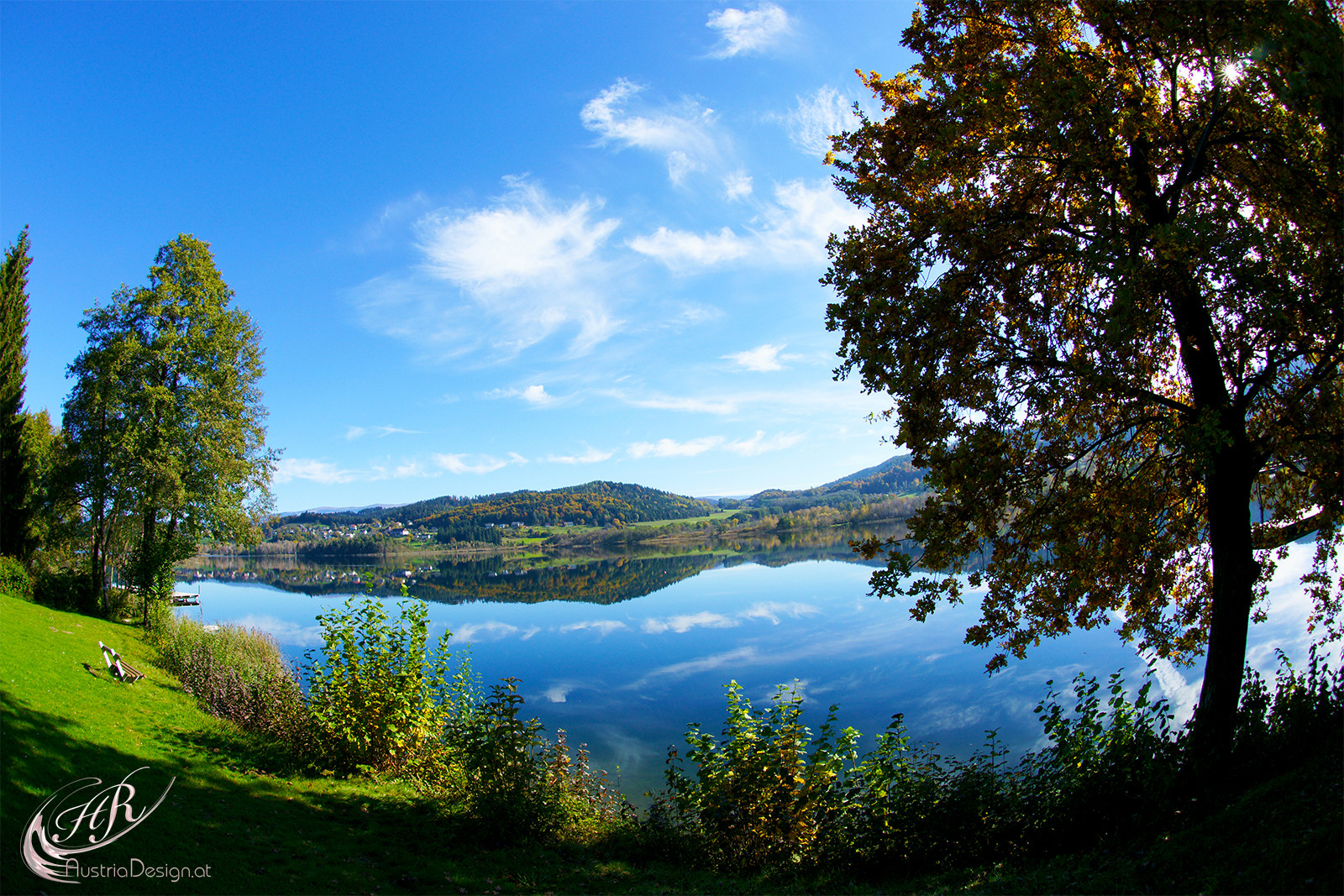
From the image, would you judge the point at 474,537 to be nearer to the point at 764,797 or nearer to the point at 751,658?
the point at 751,658

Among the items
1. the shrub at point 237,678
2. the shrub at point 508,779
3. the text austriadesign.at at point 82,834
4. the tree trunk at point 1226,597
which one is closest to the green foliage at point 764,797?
the shrub at point 508,779

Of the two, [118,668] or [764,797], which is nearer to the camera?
[764,797]

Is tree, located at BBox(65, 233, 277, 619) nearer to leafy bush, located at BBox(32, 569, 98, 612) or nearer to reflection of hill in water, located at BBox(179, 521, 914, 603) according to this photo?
leafy bush, located at BBox(32, 569, 98, 612)

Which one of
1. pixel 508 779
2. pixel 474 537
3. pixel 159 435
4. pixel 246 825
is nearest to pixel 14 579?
pixel 159 435

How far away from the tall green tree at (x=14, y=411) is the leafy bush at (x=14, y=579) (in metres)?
5.84

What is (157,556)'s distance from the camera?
23219 mm

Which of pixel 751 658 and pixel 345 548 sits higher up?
pixel 751 658

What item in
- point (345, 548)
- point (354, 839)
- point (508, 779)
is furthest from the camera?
point (345, 548)

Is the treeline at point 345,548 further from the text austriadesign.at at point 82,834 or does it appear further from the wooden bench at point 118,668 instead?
the text austriadesign.at at point 82,834

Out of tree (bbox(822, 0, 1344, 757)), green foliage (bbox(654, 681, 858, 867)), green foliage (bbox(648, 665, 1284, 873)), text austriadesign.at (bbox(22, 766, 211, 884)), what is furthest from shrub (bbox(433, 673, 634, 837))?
tree (bbox(822, 0, 1344, 757))

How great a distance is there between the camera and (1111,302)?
20.1ft

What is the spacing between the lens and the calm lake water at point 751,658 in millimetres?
16266

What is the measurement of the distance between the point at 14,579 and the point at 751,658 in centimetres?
3027

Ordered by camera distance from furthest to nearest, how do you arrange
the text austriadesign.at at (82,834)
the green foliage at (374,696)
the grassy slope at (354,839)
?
the green foliage at (374,696) → the text austriadesign.at at (82,834) → the grassy slope at (354,839)
